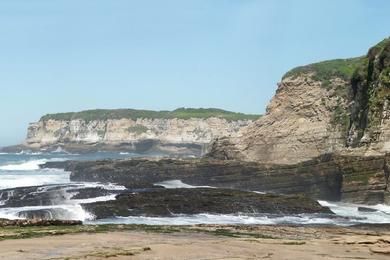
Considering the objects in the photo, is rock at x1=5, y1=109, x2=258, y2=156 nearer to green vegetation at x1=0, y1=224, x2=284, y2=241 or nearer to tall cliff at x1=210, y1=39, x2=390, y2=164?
tall cliff at x1=210, y1=39, x2=390, y2=164

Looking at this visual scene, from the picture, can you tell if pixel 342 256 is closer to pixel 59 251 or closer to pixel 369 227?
pixel 59 251

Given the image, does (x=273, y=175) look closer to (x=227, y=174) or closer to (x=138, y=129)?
(x=227, y=174)

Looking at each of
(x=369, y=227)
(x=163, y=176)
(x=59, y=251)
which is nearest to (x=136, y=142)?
(x=163, y=176)

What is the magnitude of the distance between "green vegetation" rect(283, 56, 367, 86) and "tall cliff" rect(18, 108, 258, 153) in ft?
279

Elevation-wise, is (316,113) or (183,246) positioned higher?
(316,113)

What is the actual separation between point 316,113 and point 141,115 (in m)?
115

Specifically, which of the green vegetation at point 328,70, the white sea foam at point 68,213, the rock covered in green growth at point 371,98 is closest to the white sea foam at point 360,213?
the rock covered in green growth at point 371,98

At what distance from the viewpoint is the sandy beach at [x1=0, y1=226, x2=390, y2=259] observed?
15.1 metres

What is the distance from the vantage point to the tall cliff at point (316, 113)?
166 feet

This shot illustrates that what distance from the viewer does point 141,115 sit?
175000 millimetres

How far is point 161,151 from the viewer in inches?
6437

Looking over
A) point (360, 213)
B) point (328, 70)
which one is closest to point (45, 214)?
point (360, 213)

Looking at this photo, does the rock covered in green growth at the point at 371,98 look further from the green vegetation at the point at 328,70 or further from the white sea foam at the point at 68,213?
the white sea foam at the point at 68,213

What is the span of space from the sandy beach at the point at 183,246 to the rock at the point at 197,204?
1042cm
